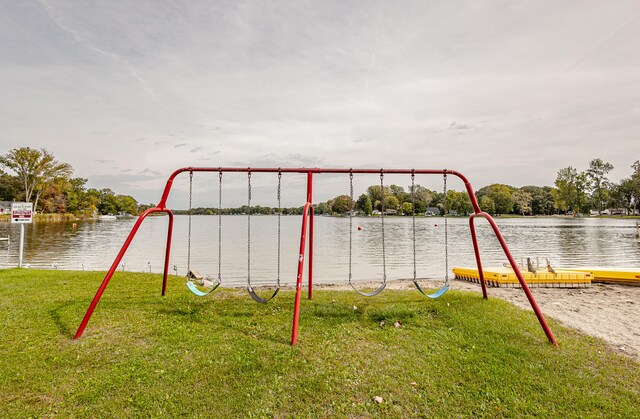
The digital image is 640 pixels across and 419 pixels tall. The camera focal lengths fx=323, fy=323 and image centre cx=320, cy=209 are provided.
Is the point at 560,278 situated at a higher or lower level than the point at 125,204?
lower

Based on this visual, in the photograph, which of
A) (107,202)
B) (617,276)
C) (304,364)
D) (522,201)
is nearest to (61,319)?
(304,364)

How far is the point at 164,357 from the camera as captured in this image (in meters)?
5.61

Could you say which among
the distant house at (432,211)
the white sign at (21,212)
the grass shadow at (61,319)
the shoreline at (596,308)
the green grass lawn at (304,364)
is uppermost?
the distant house at (432,211)

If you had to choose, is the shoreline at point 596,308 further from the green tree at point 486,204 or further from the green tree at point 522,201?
the green tree at point 522,201

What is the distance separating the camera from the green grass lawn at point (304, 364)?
4402mm

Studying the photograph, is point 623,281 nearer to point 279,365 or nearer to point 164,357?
point 279,365

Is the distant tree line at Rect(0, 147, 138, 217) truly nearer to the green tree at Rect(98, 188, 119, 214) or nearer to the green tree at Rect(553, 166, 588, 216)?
the green tree at Rect(98, 188, 119, 214)

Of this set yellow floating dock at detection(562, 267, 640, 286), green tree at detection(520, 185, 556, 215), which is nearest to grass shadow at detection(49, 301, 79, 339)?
yellow floating dock at detection(562, 267, 640, 286)

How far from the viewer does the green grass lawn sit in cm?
440

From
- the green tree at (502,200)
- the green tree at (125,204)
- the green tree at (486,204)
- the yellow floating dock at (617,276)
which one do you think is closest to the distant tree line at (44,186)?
the green tree at (125,204)

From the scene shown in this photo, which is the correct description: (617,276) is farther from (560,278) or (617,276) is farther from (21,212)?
(21,212)

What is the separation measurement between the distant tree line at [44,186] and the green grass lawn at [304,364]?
3305 inches

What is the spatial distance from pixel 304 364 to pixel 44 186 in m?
97.0

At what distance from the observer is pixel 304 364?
5434mm
